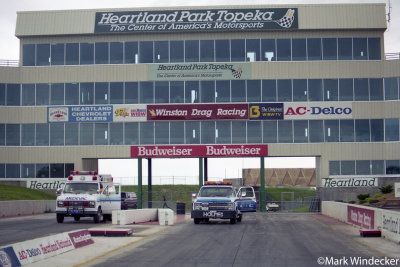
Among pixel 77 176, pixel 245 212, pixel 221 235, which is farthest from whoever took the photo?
pixel 245 212

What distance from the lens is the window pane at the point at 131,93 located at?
175 feet

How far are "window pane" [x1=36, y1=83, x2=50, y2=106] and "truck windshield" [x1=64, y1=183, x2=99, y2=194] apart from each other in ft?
78.5

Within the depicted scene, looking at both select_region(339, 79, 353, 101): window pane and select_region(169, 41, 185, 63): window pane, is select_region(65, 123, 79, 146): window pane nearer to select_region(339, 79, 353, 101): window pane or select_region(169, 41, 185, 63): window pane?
select_region(169, 41, 185, 63): window pane

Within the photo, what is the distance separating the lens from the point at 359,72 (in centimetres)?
5266

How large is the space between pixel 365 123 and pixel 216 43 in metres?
15.1

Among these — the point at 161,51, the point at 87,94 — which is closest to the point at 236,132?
the point at 161,51

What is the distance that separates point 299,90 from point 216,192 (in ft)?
78.7

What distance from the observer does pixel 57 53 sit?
54.6 metres

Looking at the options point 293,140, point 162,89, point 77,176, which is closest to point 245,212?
point 293,140

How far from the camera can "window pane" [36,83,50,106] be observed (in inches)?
2133

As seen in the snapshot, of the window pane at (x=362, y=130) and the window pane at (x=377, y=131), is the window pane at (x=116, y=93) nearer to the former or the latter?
the window pane at (x=362, y=130)

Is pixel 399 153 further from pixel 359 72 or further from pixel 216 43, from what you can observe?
pixel 216 43

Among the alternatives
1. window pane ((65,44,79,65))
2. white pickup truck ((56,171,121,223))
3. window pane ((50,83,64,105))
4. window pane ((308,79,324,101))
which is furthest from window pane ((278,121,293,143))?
white pickup truck ((56,171,121,223))

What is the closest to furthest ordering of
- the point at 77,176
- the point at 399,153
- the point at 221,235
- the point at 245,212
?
the point at 221,235 → the point at 77,176 → the point at 245,212 → the point at 399,153
